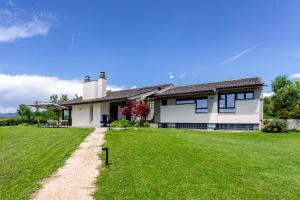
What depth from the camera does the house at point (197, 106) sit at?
20484 millimetres

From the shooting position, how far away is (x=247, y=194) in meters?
5.62

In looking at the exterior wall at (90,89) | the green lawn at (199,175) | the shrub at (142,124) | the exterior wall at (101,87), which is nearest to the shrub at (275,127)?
the green lawn at (199,175)

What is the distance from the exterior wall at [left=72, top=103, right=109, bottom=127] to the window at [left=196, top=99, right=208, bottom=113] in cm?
1088

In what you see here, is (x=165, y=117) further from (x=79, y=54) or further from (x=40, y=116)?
(x=40, y=116)

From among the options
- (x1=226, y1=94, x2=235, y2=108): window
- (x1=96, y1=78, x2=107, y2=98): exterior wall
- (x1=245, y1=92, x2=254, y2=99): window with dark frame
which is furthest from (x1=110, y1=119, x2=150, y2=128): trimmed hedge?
(x1=245, y1=92, x2=254, y2=99): window with dark frame

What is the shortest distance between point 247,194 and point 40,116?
138 ft

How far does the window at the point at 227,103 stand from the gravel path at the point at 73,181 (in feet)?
49.2

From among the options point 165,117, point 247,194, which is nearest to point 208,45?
point 165,117

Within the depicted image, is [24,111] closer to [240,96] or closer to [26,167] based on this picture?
[240,96]

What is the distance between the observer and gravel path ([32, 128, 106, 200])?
544 cm

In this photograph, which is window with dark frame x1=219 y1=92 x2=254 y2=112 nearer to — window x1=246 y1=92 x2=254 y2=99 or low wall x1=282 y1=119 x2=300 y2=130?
window x1=246 y1=92 x2=254 y2=99

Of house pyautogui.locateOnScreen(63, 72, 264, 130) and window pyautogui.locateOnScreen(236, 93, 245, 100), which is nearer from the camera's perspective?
house pyautogui.locateOnScreen(63, 72, 264, 130)

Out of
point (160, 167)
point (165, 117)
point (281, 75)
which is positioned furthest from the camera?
point (281, 75)

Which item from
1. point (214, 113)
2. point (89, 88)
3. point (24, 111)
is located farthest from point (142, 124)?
point (24, 111)
